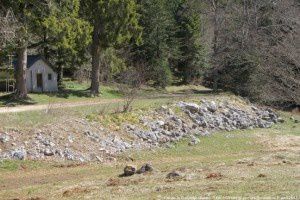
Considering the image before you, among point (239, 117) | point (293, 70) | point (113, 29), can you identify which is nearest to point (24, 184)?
point (239, 117)

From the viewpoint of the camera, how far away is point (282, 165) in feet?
63.1

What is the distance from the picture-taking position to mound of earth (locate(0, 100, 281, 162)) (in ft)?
80.1

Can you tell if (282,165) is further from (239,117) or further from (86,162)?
(239,117)

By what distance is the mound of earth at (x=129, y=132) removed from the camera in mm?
24422

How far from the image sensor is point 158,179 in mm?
16938

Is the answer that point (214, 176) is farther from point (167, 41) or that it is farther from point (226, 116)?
point (167, 41)

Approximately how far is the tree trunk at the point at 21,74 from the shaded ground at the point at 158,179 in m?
13.4

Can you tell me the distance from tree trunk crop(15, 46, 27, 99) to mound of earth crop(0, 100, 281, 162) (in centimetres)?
981

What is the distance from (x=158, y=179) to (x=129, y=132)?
43.1ft

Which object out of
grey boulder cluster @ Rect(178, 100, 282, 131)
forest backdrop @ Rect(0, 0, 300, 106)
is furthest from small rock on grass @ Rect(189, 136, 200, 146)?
forest backdrop @ Rect(0, 0, 300, 106)

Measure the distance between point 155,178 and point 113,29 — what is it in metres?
29.2

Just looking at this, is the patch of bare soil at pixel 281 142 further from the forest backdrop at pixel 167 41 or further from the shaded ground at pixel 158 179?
the forest backdrop at pixel 167 41

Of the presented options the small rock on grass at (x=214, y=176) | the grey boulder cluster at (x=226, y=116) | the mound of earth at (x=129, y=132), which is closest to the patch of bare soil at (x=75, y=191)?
the small rock on grass at (x=214, y=176)

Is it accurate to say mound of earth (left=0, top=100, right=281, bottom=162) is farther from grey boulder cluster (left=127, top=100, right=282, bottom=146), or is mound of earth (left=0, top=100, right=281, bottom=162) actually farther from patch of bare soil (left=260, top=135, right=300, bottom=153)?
patch of bare soil (left=260, top=135, right=300, bottom=153)
